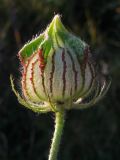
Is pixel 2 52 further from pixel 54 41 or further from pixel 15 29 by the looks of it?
pixel 54 41

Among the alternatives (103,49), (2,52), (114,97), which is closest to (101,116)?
(114,97)

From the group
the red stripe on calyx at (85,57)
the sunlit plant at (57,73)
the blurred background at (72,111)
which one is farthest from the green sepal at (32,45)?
the blurred background at (72,111)

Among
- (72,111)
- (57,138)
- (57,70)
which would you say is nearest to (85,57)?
(57,70)

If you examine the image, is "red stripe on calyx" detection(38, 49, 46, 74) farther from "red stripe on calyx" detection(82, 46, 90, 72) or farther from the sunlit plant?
"red stripe on calyx" detection(82, 46, 90, 72)

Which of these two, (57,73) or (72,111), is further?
(72,111)

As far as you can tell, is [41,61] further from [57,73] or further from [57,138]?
[57,138]

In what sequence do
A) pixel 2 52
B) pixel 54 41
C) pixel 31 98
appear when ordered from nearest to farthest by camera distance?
pixel 54 41 < pixel 31 98 < pixel 2 52
